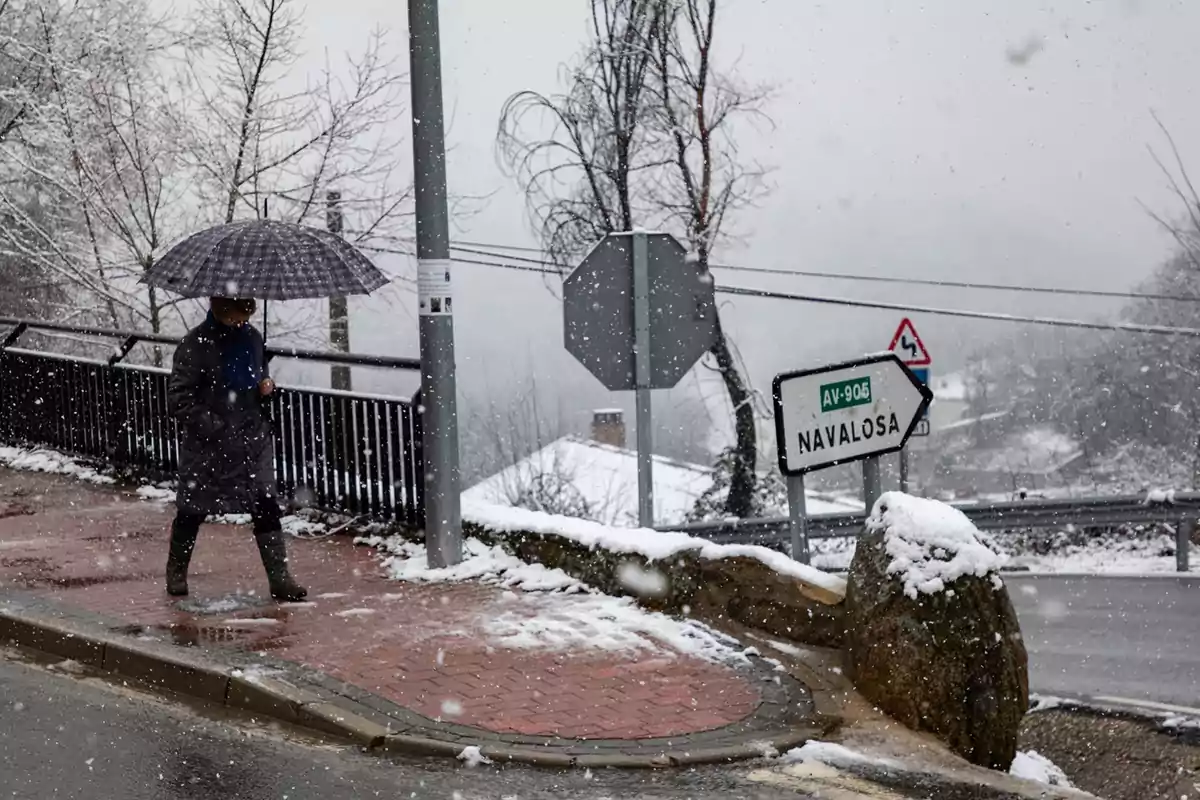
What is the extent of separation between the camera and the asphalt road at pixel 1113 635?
30.9 feet

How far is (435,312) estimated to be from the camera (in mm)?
7969

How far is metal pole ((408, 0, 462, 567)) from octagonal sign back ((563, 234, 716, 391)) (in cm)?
80

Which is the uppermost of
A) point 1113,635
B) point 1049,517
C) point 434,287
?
point 434,287

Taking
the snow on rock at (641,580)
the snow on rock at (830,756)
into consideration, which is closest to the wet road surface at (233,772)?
the snow on rock at (830,756)

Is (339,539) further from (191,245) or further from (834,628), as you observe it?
(834,628)

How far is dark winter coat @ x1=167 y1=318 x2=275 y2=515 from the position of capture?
6.81m

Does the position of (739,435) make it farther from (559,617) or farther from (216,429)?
(216,429)

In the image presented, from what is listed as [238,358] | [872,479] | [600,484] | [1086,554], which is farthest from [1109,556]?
[238,358]

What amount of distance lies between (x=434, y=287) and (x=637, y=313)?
1273 mm

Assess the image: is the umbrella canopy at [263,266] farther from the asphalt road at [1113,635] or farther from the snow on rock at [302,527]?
the asphalt road at [1113,635]

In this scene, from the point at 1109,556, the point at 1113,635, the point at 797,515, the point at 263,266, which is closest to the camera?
the point at 263,266

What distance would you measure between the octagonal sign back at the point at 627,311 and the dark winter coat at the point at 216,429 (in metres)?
1.96

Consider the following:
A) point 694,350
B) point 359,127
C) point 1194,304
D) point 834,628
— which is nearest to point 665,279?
point 694,350

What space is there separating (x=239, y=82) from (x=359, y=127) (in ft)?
7.52
